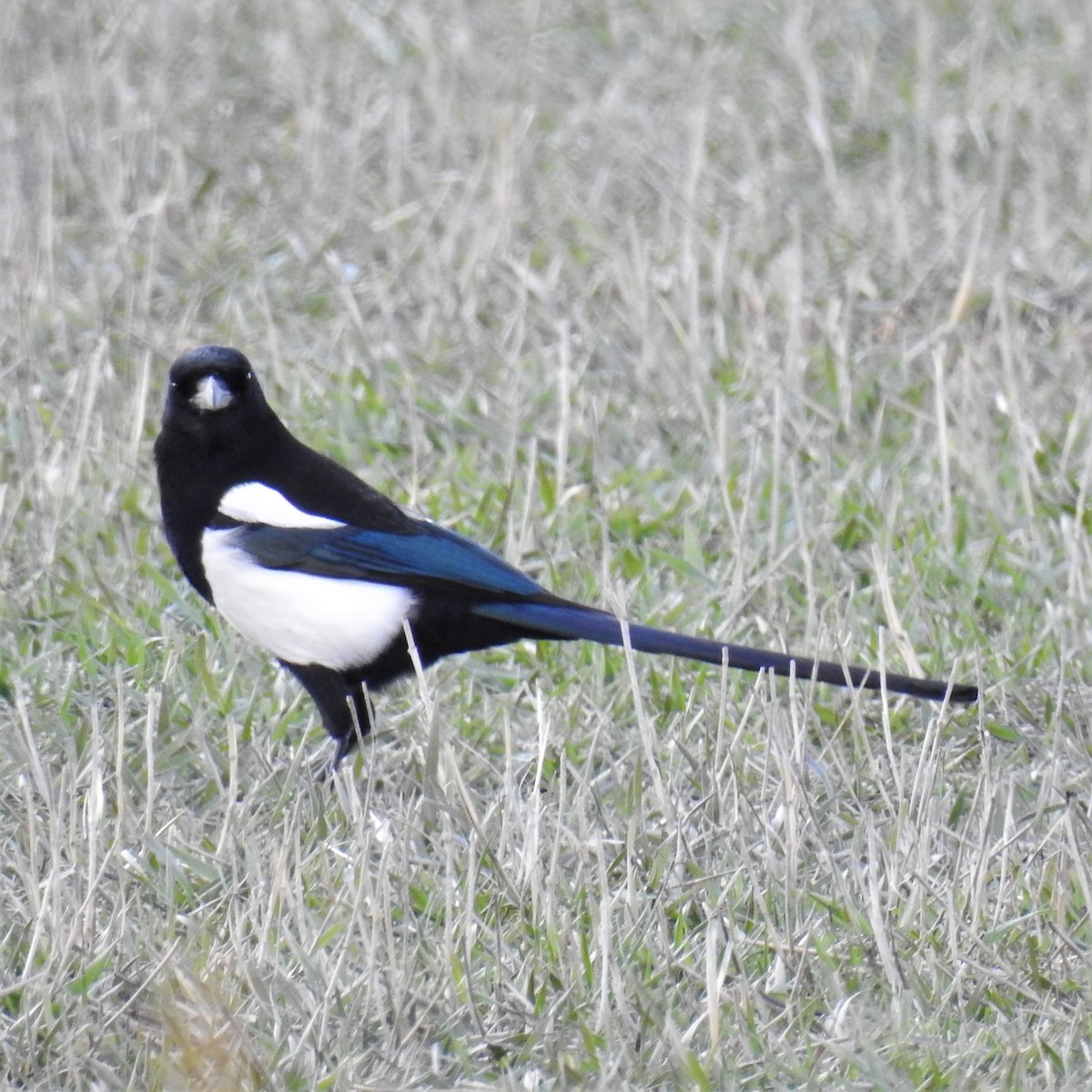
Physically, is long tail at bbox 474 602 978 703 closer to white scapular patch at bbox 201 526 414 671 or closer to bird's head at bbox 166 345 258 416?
white scapular patch at bbox 201 526 414 671

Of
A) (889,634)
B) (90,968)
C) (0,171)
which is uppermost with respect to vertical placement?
(0,171)

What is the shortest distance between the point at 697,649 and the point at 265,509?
2.85 feet

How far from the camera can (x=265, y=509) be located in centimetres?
382

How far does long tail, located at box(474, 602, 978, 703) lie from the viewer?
11.2 ft

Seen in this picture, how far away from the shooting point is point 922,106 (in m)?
7.21

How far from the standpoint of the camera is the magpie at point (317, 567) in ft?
12.3

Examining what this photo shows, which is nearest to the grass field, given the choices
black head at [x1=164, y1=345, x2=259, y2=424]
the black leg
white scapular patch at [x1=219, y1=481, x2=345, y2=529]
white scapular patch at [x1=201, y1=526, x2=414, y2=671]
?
the black leg

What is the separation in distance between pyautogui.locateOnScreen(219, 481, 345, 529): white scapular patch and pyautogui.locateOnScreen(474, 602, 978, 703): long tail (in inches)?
14.9

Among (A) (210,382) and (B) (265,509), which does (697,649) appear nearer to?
(B) (265,509)

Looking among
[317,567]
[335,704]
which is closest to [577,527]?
[317,567]

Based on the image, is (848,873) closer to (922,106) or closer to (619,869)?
(619,869)

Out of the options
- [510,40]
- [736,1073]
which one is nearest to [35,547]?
[736,1073]

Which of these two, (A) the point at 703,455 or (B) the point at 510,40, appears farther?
(B) the point at 510,40

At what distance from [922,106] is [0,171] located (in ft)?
10.4
